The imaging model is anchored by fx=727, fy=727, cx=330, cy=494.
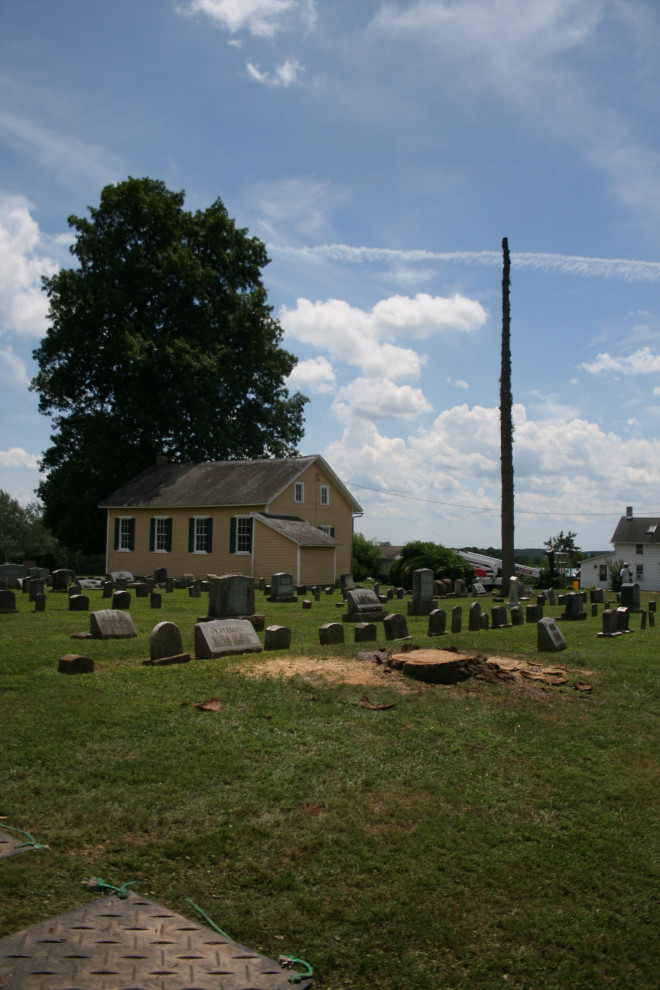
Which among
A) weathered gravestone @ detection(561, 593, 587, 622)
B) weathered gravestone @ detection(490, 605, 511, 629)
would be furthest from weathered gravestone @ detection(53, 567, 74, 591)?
weathered gravestone @ detection(561, 593, 587, 622)

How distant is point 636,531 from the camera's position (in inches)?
2325

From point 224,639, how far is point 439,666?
3.64 meters

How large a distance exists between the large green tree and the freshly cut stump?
100ft

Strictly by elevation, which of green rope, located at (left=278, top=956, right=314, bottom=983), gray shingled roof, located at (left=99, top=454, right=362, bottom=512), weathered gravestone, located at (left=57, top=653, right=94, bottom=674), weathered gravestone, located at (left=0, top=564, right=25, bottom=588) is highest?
gray shingled roof, located at (left=99, top=454, right=362, bottom=512)

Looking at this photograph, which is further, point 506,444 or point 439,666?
point 506,444

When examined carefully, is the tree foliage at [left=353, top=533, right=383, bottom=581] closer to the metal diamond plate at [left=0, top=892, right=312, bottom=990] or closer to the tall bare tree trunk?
the tall bare tree trunk

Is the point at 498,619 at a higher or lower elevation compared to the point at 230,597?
lower

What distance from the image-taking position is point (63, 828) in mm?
5004

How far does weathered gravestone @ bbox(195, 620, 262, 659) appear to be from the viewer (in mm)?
10914

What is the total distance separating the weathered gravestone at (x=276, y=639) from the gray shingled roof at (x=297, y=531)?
17522mm

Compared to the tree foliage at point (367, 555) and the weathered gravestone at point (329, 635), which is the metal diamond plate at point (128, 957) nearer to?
the weathered gravestone at point (329, 635)

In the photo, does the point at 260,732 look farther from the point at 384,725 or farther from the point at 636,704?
the point at 636,704

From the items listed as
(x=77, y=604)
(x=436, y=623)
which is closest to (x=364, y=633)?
(x=436, y=623)

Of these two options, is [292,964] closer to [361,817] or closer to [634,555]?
[361,817]
